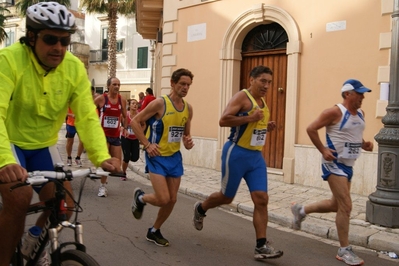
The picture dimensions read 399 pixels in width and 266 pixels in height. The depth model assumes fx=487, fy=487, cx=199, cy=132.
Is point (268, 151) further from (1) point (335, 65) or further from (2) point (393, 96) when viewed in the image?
(2) point (393, 96)

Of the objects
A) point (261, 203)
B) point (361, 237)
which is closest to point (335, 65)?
point (361, 237)

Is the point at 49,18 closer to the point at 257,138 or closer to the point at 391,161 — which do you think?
the point at 257,138

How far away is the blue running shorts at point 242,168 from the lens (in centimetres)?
498

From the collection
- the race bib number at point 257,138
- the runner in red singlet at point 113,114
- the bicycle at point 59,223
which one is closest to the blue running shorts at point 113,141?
the runner in red singlet at point 113,114

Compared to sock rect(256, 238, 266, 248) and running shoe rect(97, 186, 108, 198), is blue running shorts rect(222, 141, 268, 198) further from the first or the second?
running shoe rect(97, 186, 108, 198)

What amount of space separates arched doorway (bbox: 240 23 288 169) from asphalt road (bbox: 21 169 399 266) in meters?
3.81

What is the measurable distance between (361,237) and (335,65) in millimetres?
4415

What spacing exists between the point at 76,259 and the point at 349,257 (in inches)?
124

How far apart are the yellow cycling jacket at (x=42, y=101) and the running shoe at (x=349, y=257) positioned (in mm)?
2968

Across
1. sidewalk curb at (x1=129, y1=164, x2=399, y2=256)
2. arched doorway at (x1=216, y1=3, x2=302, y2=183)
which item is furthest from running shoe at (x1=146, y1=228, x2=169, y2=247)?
arched doorway at (x1=216, y1=3, x2=302, y2=183)

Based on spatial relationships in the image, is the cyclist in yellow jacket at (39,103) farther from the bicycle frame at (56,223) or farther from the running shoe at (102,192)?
the running shoe at (102,192)

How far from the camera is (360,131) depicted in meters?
5.14

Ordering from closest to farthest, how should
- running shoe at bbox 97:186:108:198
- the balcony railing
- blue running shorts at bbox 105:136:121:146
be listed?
running shoe at bbox 97:186:108:198 → blue running shorts at bbox 105:136:121:146 → the balcony railing

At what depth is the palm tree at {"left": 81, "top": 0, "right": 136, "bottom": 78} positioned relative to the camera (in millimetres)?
30875
